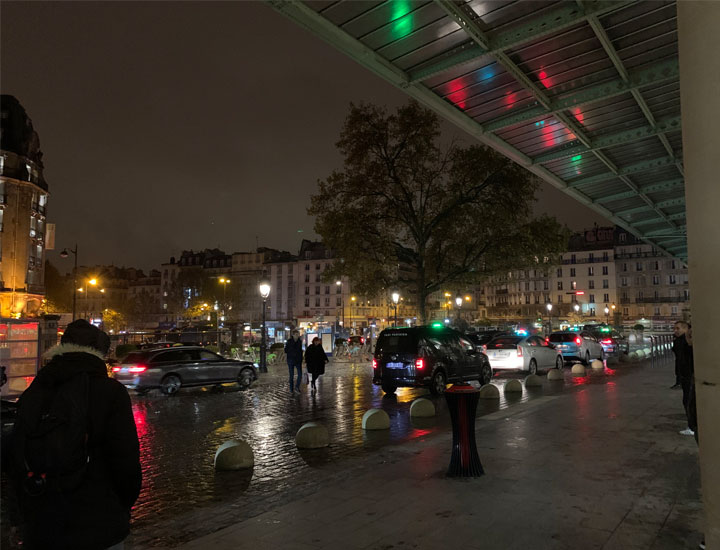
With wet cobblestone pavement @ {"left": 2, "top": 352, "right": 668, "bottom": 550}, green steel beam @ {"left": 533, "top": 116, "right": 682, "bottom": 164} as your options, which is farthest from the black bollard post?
green steel beam @ {"left": 533, "top": 116, "right": 682, "bottom": 164}

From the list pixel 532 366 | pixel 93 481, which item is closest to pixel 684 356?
pixel 93 481

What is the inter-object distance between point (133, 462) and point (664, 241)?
963 inches

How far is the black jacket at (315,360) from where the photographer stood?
17875 mm

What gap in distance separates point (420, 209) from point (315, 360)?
1311 centimetres

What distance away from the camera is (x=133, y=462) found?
2.71 m

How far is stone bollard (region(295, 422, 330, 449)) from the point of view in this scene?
8922mm

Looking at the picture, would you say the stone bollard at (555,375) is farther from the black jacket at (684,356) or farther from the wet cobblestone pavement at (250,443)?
the black jacket at (684,356)

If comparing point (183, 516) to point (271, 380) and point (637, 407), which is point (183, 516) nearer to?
point (637, 407)

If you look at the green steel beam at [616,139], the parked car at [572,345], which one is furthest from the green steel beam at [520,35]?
the parked car at [572,345]

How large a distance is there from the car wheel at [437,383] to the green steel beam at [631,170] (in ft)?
20.6

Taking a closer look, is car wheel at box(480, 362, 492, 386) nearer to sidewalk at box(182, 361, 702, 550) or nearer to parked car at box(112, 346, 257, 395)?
parked car at box(112, 346, 257, 395)

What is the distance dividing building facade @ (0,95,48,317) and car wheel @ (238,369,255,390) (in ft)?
140

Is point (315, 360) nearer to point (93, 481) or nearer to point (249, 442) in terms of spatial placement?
point (249, 442)

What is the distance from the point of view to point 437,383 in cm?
1555
